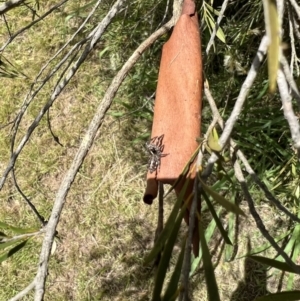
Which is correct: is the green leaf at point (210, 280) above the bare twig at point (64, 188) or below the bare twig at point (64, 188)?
below

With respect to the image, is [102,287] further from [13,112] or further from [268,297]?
[268,297]

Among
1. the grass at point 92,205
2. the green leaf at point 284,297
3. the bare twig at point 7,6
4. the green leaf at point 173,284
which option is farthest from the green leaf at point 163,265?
the grass at point 92,205

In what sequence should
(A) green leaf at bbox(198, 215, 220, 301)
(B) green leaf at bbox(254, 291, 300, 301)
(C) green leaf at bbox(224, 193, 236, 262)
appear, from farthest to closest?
1. (C) green leaf at bbox(224, 193, 236, 262)
2. (B) green leaf at bbox(254, 291, 300, 301)
3. (A) green leaf at bbox(198, 215, 220, 301)

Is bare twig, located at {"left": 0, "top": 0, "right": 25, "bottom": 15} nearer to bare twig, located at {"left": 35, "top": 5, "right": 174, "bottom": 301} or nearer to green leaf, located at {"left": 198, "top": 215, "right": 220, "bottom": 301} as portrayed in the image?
bare twig, located at {"left": 35, "top": 5, "right": 174, "bottom": 301}

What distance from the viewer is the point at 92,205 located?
1774mm

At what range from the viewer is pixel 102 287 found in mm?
1657

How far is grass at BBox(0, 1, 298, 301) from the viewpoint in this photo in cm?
164

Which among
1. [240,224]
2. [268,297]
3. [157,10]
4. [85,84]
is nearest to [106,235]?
[240,224]

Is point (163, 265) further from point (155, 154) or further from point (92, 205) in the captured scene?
point (92, 205)

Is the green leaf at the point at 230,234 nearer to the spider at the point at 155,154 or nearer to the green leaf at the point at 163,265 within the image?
the spider at the point at 155,154

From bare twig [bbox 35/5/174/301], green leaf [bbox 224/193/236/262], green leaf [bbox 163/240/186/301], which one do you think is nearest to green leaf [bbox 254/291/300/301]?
green leaf [bbox 163/240/186/301]

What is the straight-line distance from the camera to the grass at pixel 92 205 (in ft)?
5.37

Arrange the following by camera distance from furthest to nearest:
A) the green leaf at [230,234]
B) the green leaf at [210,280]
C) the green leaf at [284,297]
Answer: the green leaf at [230,234] → the green leaf at [284,297] → the green leaf at [210,280]

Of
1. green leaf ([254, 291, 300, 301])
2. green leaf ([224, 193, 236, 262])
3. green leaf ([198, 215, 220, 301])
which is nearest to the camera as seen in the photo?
green leaf ([198, 215, 220, 301])
